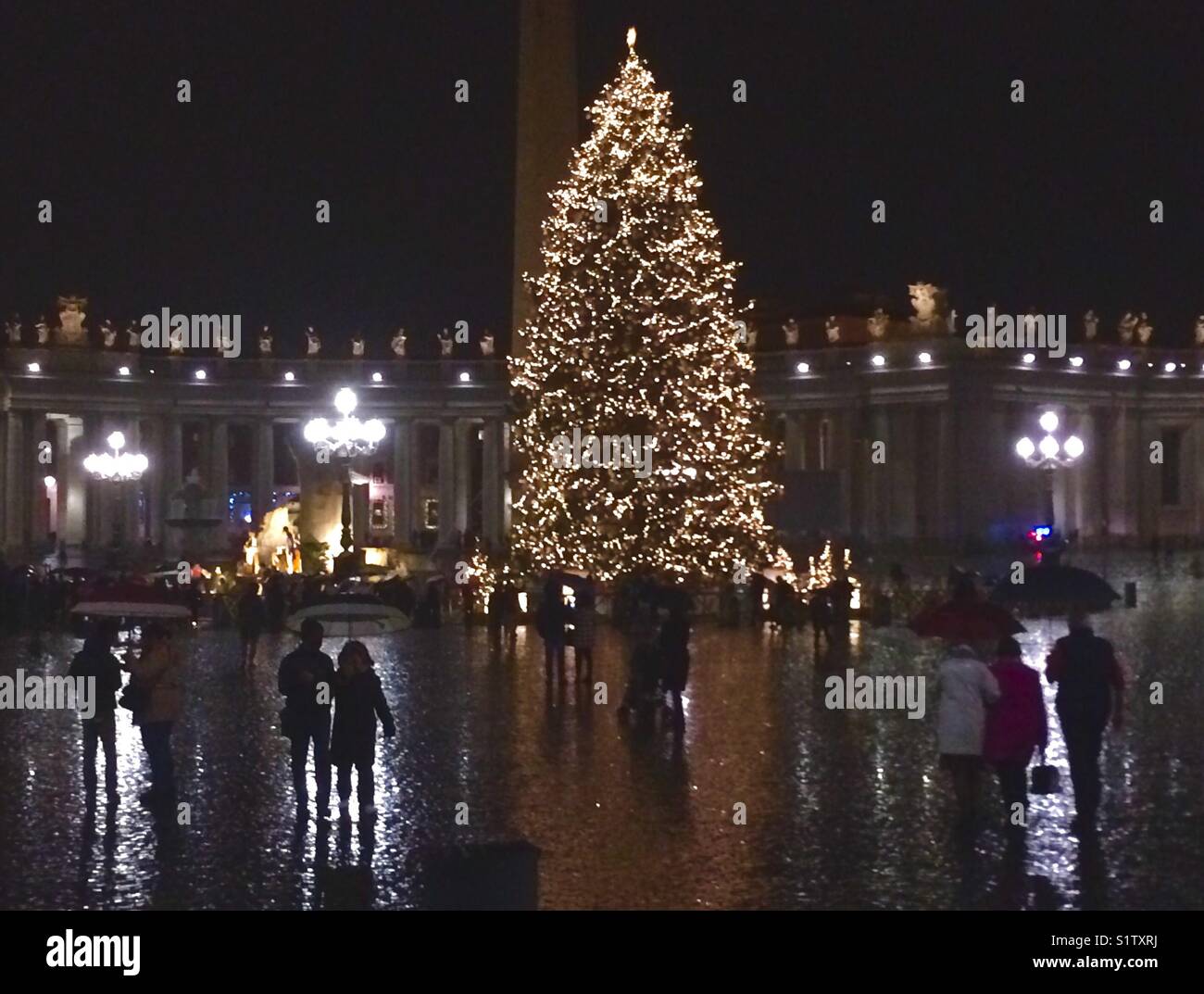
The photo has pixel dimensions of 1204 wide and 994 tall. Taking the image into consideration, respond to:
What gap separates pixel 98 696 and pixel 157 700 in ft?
2.30

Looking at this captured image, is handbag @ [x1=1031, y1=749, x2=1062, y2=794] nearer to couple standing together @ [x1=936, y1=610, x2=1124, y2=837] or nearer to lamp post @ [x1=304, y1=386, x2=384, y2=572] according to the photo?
couple standing together @ [x1=936, y1=610, x2=1124, y2=837]

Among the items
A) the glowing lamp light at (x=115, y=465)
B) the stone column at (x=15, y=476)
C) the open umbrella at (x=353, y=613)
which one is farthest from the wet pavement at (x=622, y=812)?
the stone column at (x=15, y=476)

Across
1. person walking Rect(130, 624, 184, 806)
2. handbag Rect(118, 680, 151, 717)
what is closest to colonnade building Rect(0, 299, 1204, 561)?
person walking Rect(130, 624, 184, 806)

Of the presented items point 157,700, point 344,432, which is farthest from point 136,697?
point 344,432

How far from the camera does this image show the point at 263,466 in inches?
3420

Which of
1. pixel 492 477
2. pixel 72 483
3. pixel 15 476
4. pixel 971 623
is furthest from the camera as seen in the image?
pixel 492 477

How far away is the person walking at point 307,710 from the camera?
1405 centimetres

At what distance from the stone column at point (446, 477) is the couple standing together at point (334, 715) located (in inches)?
2795

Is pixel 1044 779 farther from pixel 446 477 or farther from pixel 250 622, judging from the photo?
pixel 446 477

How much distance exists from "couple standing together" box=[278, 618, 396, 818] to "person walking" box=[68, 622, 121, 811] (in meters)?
1.49

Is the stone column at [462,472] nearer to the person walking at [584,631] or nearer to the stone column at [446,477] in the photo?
the stone column at [446,477]

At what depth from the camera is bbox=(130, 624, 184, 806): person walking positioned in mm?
14500
